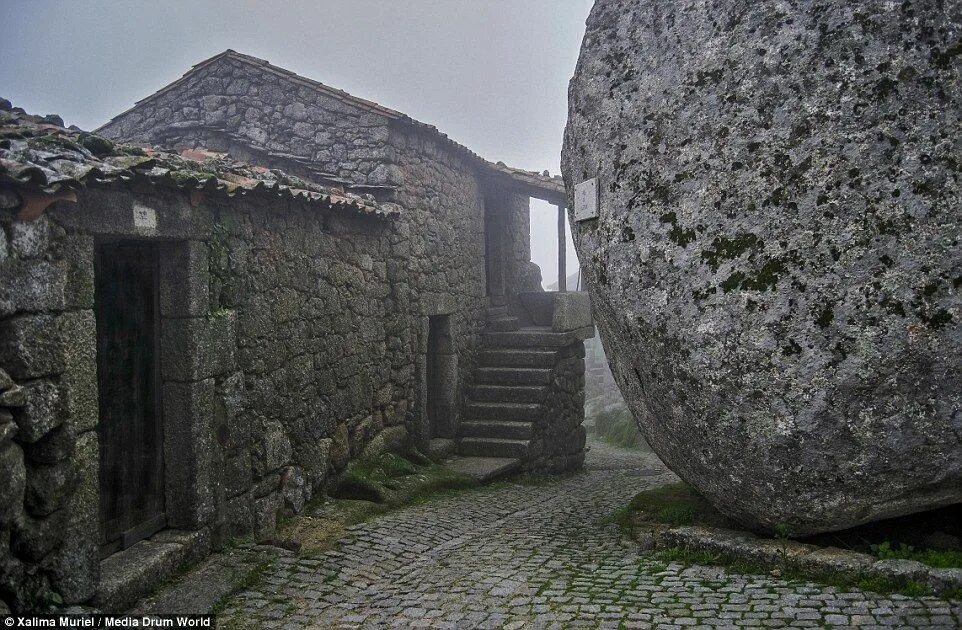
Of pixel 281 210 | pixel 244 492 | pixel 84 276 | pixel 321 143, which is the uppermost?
pixel 321 143

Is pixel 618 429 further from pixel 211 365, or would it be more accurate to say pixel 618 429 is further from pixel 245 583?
pixel 245 583

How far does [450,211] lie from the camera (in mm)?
9531

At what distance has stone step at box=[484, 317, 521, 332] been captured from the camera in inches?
419

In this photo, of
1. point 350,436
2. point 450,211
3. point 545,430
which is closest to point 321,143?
point 450,211

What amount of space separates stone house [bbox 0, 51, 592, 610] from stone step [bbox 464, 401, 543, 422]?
4cm

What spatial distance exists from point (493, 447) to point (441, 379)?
39.7 inches

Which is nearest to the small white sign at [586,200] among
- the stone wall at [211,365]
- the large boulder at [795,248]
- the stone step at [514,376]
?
the large boulder at [795,248]

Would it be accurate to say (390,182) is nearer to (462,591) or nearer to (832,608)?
(462,591)

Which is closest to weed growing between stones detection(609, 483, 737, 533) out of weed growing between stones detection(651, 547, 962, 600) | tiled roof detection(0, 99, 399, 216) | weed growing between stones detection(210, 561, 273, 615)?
weed growing between stones detection(651, 547, 962, 600)

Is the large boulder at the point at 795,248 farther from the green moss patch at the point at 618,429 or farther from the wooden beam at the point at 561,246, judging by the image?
the wooden beam at the point at 561,246

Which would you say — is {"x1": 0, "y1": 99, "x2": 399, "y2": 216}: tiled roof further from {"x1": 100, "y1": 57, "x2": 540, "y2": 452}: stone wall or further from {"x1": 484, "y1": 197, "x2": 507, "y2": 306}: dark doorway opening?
{"x1": 484, "y1": 197, "x2": 507, "y2": 306}: dark doorway opening

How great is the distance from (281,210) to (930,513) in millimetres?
4725

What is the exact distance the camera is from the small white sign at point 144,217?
174 inches

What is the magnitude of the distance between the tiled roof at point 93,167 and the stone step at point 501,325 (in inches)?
188
